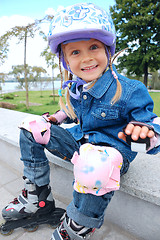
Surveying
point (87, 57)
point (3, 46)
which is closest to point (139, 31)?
point (3, 46)

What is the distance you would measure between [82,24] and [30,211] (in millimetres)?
1129

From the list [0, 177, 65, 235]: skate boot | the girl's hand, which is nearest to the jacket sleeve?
the girl's hand

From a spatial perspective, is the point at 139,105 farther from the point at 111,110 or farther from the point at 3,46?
the point at 3,46

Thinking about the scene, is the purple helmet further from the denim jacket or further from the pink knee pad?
the pink knee pad

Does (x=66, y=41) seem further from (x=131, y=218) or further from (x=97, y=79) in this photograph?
(x=131, y=218)

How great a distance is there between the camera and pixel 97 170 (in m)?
0.86

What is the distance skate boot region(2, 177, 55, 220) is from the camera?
4.02ft

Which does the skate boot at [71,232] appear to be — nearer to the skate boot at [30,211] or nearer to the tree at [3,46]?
the skate boot at [30,211]

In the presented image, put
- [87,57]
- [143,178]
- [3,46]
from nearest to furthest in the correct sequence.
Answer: [87,57]
[143,178]
[3,46]

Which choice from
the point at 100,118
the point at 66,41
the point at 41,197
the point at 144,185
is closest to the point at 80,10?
the point at 66,41

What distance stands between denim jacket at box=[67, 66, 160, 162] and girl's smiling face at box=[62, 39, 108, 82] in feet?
0.19

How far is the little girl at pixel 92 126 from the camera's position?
0.88 m

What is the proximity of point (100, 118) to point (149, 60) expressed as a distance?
14691 mm

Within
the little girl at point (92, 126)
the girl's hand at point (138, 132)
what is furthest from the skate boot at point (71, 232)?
the girl's hand at point (138, 132)
